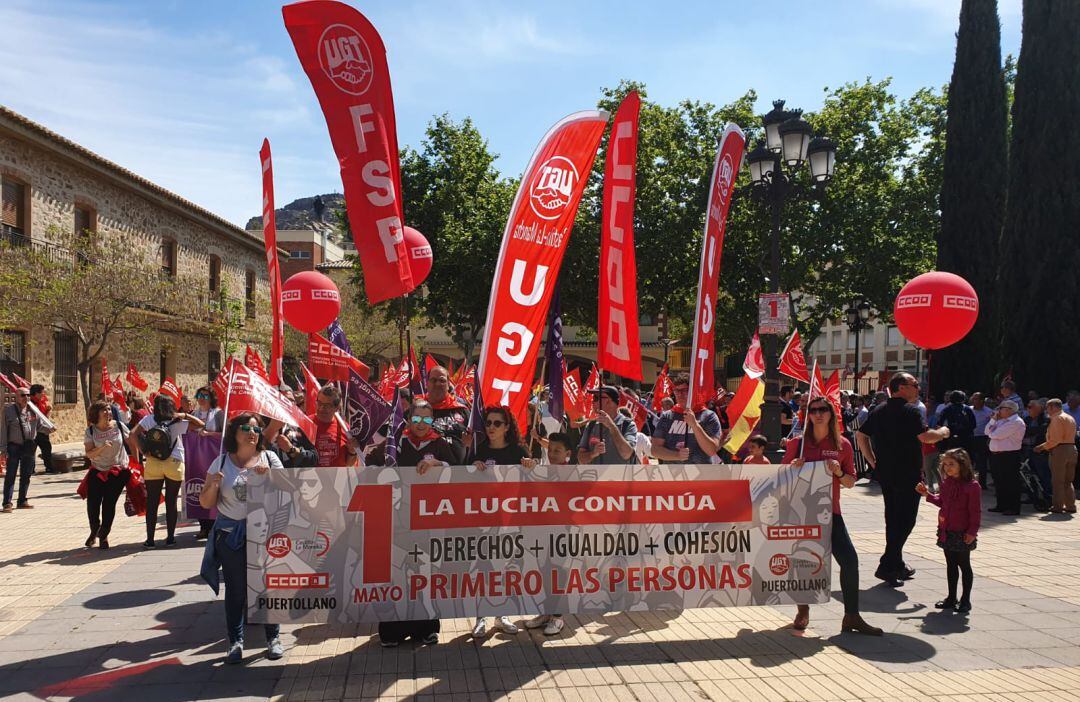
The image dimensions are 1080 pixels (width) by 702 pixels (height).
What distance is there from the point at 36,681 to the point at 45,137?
61.0 feet

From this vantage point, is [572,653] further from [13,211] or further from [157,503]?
[13,211]

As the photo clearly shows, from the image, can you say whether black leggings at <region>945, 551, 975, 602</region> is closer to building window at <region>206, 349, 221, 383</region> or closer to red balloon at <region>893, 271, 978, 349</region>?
red balloon at <region>893, 271, 978, 349</region>

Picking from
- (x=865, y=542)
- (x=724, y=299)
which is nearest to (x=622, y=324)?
(x=865, y=542)

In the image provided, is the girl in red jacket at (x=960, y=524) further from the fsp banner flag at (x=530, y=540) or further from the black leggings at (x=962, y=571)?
the fsp banner flag at (x=530, y=540)

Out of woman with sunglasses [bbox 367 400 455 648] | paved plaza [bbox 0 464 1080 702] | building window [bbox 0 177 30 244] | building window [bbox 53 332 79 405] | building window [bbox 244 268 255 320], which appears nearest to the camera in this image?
paved plaza [bbox 0 464 1080 702]

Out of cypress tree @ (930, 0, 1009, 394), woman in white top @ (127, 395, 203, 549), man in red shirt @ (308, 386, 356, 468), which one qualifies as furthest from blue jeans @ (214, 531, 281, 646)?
cypress tree @ (930, 0, 1009, 394)

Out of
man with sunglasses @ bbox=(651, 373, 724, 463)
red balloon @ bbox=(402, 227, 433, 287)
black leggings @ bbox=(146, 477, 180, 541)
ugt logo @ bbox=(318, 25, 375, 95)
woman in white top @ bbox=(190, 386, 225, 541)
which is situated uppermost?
ugt logo @ bbox=(318, 25, 375, 95)

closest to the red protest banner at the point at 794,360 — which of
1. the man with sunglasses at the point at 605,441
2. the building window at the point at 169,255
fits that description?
the man with sunglasses at the point at 605,441

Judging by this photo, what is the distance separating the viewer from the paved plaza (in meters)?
4.58

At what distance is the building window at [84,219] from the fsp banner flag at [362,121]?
19044 millimetres

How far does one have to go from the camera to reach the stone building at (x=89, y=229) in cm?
1900

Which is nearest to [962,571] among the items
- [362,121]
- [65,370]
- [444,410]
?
[444,410]

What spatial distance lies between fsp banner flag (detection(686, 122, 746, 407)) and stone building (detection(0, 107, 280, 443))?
1474 centimetres

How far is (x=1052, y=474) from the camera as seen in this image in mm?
11258
